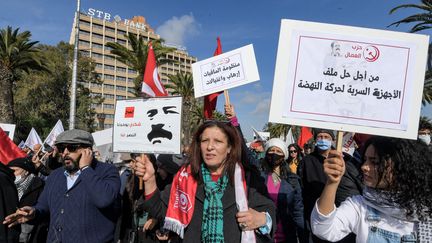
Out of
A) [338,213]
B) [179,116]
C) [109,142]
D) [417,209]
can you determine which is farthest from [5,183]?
[109,142]

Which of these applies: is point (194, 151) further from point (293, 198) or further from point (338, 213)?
point (293, 198)

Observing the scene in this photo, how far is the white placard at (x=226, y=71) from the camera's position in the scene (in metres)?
4.22

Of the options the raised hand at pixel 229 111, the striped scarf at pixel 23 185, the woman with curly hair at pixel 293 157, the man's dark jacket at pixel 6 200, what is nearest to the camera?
the man's dark jacket at pixel 6 200

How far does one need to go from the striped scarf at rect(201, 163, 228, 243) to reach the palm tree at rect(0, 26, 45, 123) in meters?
21.8

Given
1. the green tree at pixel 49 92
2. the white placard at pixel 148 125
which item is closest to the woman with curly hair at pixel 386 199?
the white placard at pixel 148 125

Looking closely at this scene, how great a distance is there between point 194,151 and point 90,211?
102 cm

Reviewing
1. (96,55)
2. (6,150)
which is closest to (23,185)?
(6,150)

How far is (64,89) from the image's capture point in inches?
1576

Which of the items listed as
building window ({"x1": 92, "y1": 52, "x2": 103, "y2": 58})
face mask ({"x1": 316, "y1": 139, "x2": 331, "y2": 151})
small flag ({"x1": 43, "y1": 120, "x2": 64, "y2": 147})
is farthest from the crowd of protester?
building window ({"x1": 92, "y1": 52, "x2": 103, "y2": 58})

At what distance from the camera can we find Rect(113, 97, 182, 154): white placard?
322 centimetres

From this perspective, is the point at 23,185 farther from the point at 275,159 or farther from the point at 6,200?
the point at 275,159

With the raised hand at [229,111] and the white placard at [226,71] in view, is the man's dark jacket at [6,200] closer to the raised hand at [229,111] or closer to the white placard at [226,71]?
the raised hand at [229,111]

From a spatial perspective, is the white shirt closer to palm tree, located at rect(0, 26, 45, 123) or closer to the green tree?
palm tree, located at rect(0, 26, 45, 123)

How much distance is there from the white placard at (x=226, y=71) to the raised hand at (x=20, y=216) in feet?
7.65
